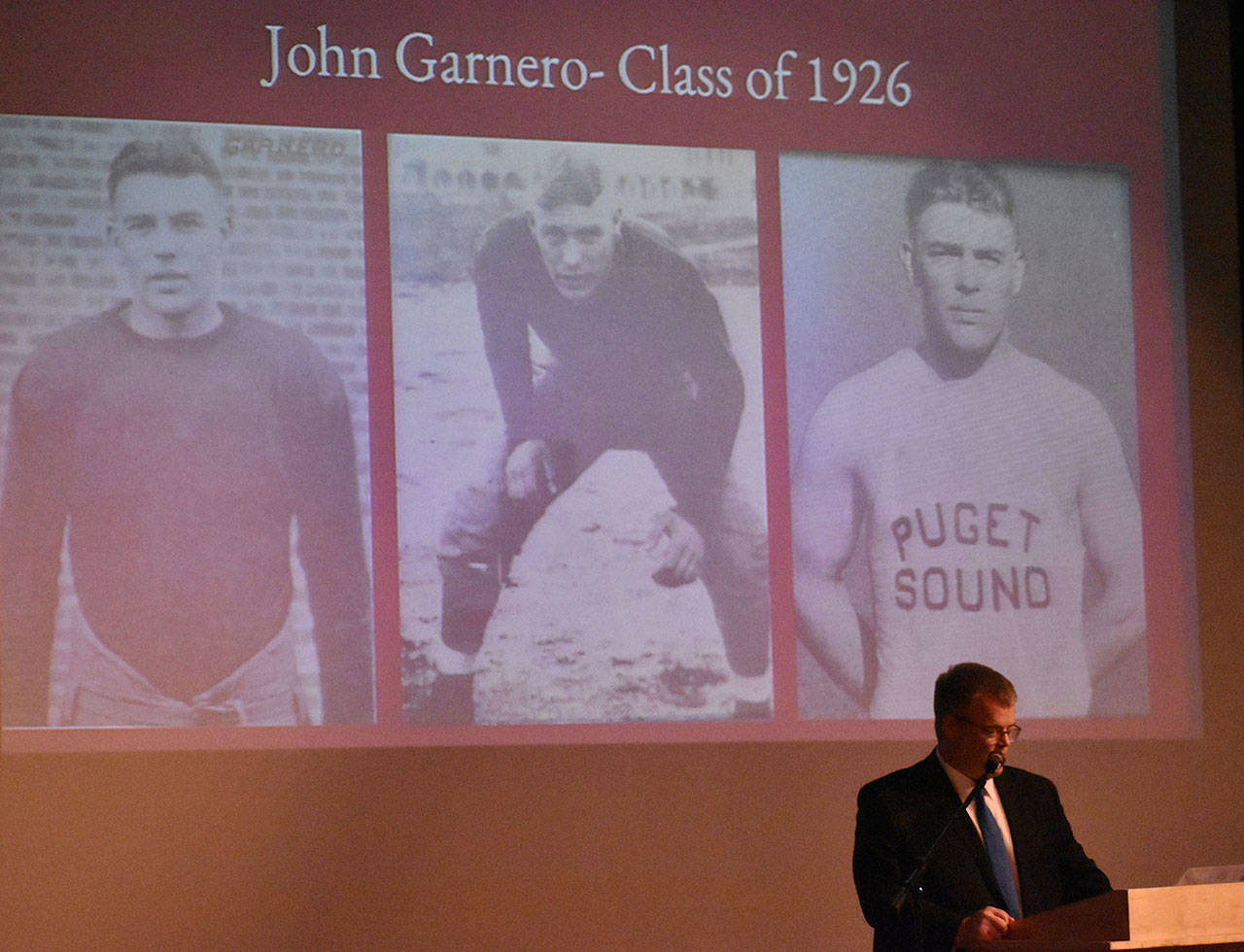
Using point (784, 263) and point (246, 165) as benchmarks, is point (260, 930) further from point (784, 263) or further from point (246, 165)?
point (784, 263)

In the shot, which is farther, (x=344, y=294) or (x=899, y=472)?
(x=899, y=472)

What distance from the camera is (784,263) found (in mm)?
4582

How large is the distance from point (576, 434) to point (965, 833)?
161 cm

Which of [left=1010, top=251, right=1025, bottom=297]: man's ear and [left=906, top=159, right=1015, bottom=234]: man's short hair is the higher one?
[left=906, top=159, right=1015, bottom=234]: man's short hair

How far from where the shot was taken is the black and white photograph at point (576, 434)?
4.27 m

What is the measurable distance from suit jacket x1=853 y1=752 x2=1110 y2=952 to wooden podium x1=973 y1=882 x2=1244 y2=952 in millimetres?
376

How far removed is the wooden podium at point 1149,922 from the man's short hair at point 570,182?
2.40 m

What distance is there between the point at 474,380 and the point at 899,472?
1220mm

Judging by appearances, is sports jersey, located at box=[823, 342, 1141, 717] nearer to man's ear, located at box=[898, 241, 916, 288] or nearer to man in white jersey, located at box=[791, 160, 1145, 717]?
man in white jersey, located at box=[791, 160, 1145, 717]

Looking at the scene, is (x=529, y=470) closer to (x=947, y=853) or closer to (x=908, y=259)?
(x=908, y=259)

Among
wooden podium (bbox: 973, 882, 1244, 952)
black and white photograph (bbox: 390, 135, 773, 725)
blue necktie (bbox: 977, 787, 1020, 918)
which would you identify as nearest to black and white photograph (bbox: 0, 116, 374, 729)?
black and white photograph (bbox: 390, 135, 773, 725)

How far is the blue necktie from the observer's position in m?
3.20

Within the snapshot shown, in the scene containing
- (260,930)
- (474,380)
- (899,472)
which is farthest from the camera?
(899,472)

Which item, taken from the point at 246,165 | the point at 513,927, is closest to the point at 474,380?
the point at 246,165
